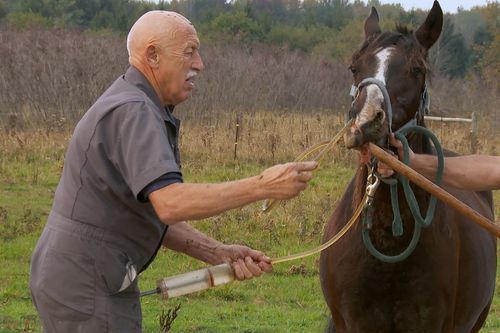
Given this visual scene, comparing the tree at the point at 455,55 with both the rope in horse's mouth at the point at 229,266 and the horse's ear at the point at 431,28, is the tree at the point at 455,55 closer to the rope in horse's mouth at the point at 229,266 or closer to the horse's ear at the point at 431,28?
the horse's ear at the point at 431,28

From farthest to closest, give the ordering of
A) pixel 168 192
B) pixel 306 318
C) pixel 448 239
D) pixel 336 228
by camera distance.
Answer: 1. pixel 306 318
2. pixel 336 228
3. pixel 448 239
4. pixel 168 192

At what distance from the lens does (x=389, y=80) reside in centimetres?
423

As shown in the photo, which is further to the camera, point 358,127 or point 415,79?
point 415,79

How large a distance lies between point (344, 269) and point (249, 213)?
612cm

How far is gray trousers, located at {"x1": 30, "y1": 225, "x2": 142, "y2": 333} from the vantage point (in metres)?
3.20

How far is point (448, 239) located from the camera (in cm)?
462

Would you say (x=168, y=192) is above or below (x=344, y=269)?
above

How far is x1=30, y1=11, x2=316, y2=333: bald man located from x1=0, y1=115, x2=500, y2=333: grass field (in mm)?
3925

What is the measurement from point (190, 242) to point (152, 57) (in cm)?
91

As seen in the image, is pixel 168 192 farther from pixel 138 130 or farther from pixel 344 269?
pixel 344 269

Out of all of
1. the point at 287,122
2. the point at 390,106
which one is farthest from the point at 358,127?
the point at 287,122

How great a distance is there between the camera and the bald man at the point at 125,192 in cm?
300

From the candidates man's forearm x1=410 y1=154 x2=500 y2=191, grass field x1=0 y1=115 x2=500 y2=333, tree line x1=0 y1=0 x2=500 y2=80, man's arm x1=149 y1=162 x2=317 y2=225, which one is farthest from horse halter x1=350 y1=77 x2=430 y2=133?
tree line x1=0 y1=0 x2=500 y2=80

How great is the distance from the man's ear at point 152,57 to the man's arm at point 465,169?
1174 mm
